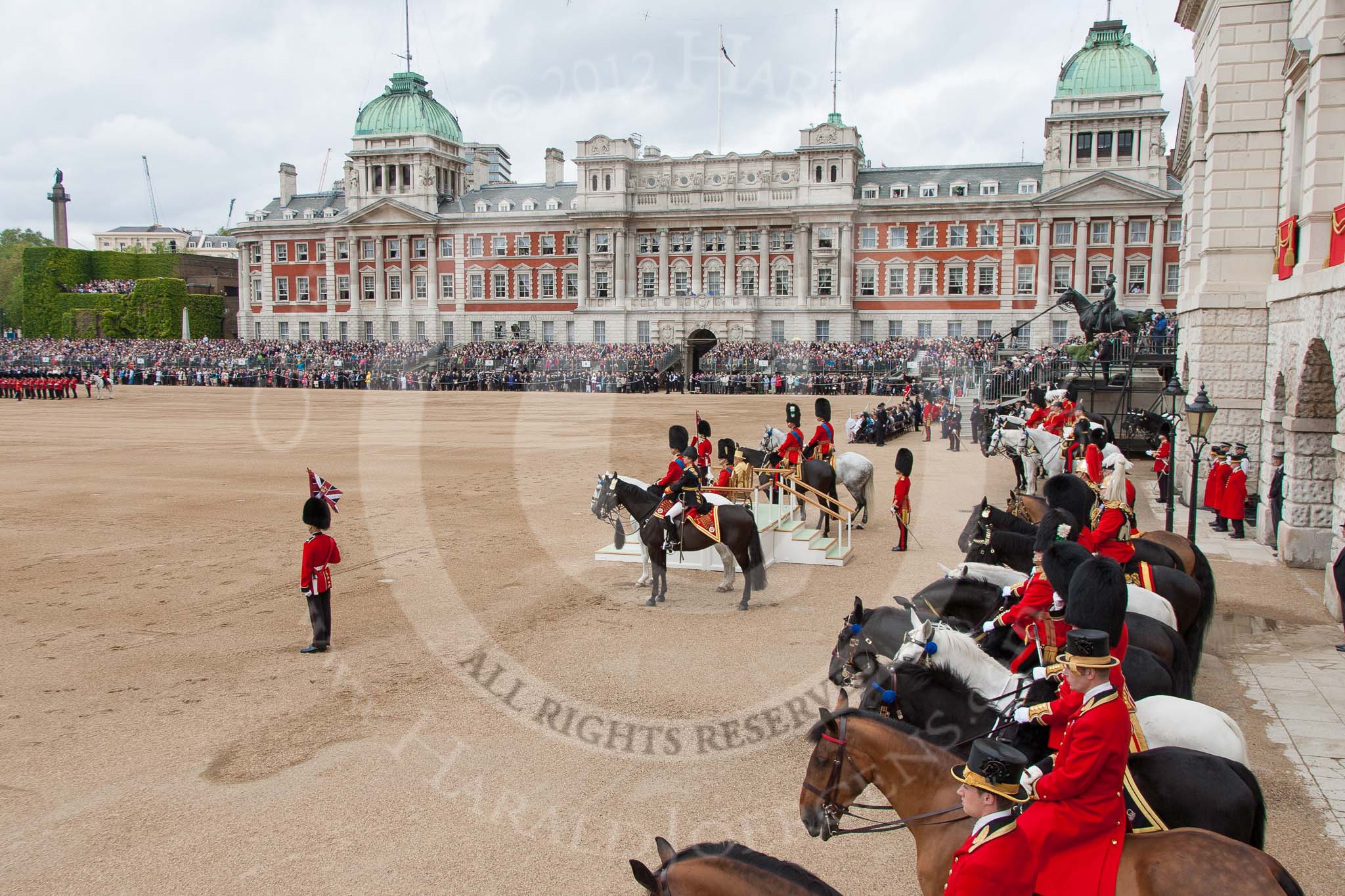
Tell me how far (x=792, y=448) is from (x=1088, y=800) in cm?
1260

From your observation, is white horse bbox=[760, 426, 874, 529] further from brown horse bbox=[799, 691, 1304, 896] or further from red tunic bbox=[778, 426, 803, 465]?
brown horse bbox=[799, 691, 1304, 896]

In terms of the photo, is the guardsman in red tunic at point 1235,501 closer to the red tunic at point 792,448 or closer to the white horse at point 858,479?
the white horse at point 858,479

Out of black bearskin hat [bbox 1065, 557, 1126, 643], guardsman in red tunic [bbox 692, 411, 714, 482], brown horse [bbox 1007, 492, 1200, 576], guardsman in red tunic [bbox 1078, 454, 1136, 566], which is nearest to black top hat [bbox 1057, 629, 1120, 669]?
black bearskin hat [bbox 1065, 557, 1126, 643]

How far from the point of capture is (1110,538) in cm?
846

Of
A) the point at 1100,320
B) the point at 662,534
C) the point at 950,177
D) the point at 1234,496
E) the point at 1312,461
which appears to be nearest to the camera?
the point at 662,534

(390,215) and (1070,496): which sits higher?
(390,215)

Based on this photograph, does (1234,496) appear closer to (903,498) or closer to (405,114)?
(903,498)

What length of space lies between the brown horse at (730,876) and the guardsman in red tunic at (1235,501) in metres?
15.6

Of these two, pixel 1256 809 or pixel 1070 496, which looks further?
pixel 1070 496

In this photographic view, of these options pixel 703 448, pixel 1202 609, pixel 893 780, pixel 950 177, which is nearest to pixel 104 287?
pixel 950 177

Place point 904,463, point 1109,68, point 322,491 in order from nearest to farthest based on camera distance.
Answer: point 322,491, point 904,463, point 1109,68

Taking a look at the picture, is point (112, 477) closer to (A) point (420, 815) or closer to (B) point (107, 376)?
(A) point (420, 815)

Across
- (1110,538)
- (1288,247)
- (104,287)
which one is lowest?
(1110,538)

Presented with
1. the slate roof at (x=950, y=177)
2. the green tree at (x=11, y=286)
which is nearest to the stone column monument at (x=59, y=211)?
the green tree at (x=11, y=286)
